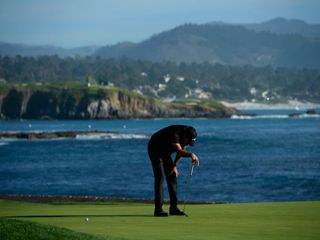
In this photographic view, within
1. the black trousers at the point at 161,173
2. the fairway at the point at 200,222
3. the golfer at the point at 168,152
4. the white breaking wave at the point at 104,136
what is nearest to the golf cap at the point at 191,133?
the golfer at the point at 168,152

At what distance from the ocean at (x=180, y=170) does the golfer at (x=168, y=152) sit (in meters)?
26.5

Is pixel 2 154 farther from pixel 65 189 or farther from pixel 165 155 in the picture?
pixel 165 155

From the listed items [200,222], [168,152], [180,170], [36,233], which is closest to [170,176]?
[168,152]

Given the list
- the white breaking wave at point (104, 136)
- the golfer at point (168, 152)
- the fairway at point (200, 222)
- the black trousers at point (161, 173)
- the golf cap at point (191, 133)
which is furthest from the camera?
the white breaking wave at point (104, 136)

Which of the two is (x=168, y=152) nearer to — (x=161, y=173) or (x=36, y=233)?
(x=161, y=173)

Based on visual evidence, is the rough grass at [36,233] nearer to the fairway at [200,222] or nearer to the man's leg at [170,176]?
the fairway at [200,222]

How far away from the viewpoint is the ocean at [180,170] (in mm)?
50594

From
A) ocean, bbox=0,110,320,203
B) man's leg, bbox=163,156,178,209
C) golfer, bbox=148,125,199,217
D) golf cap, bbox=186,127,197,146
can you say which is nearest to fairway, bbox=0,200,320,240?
golfer, bbox=148,125,199,217

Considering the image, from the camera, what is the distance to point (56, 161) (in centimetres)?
8350

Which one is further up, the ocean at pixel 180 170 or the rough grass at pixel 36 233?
the rough grass at pixel 36 233

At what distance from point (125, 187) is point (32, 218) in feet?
122

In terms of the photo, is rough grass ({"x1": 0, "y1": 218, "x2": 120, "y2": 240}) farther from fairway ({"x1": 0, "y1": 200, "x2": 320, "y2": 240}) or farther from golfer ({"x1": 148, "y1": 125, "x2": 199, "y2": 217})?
golfer ({"x1": 148, "y1": 125, "x2": 199, "y2": 217})

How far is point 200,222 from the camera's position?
615 inches

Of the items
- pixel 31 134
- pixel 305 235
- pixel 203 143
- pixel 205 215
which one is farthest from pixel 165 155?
pixel 31 134
